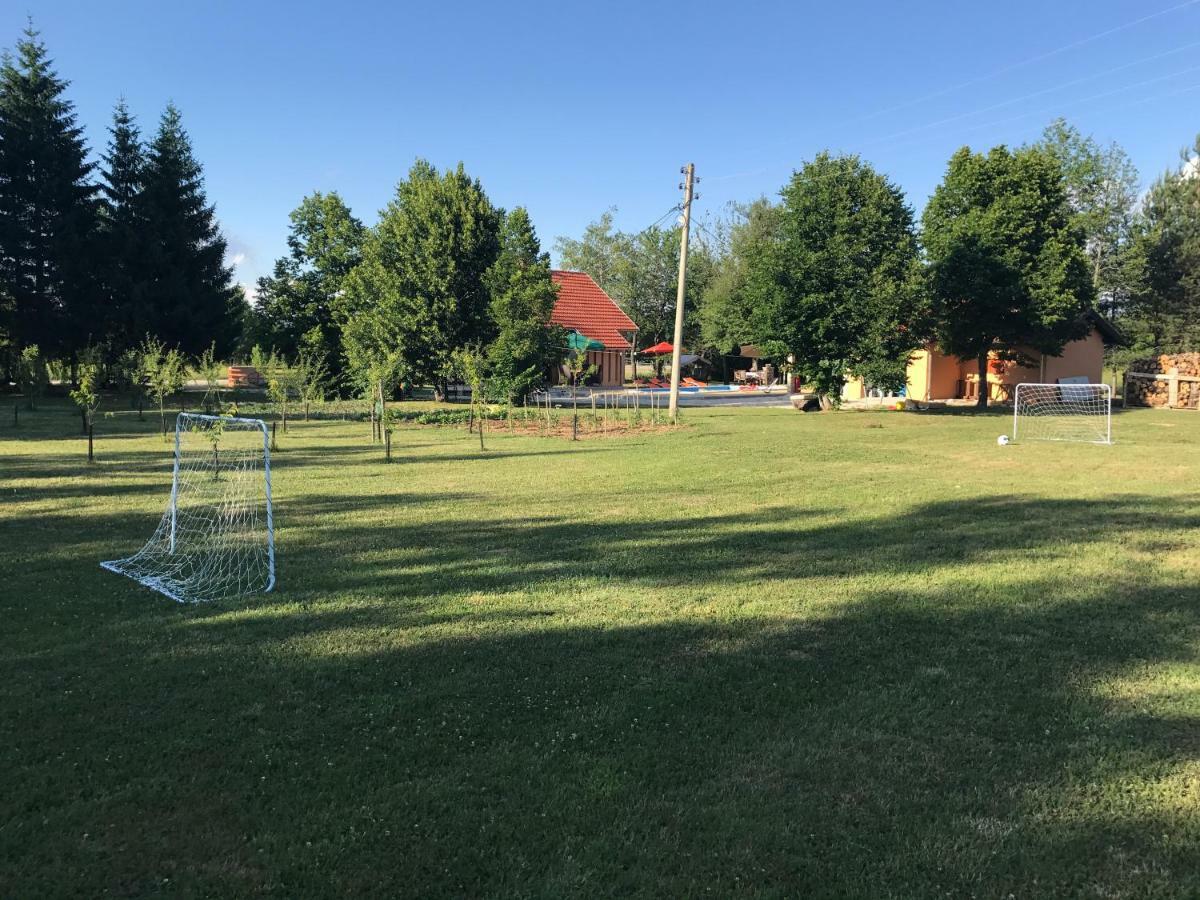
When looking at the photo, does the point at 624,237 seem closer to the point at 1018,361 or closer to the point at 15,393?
the point at 1018,361

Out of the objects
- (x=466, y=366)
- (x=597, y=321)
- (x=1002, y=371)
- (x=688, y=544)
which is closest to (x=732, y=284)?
(x=597, y=321)

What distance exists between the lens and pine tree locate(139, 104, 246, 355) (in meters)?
30.9

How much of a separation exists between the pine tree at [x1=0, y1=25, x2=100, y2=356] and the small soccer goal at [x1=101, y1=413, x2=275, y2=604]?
2319 cm

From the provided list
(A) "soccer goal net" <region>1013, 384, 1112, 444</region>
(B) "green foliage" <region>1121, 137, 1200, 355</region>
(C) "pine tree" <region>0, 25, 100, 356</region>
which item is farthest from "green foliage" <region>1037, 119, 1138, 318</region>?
(C) "pine tree" <region>0, 25, 100, 356</region>

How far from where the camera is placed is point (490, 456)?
14938mm

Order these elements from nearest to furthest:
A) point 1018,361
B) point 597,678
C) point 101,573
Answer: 1. point 597,678
2. point 101,573
3. point 1018,361

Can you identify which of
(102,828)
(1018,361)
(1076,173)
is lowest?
(102,828)

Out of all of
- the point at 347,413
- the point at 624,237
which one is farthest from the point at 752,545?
Result: the point at 624,237

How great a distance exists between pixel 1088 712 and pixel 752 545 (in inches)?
146

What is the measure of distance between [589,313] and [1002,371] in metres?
23.3

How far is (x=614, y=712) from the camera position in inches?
149

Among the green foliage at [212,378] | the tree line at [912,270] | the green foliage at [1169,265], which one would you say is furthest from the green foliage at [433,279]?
the green foliage at [1169,265]

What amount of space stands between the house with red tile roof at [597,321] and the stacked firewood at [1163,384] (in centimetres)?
2564

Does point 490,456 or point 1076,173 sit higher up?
point 1076,173
